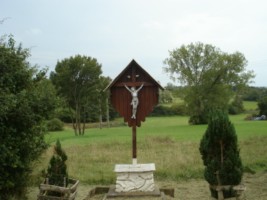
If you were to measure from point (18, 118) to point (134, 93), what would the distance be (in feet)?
11.5

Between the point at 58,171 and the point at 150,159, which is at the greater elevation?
the point at 58,171

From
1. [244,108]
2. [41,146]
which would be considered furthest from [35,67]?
[244,108]

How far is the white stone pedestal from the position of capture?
12.3 metres

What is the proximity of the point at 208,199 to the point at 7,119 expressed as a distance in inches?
244

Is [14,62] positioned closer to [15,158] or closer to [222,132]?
[15,158]

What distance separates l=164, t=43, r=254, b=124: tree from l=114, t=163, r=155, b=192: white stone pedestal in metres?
48.7

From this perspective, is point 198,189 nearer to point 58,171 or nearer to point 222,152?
point 222,152

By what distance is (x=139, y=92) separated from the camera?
12922 mm

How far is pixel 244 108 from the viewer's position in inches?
3307

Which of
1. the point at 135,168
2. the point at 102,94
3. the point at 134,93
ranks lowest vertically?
the point at 135,168

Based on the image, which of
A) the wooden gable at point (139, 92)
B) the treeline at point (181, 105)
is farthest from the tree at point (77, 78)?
the wooden gable at point (139, 92)

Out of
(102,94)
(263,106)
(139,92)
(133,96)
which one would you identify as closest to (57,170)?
(133,96)

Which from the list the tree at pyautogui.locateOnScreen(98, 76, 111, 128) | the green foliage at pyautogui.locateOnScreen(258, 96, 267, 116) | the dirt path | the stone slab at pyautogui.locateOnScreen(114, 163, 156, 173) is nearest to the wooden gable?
the stone slab at pyautogui.locateOnScreen(114, 163, 156, 173)

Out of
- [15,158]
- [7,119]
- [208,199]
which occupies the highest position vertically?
[7,119]
